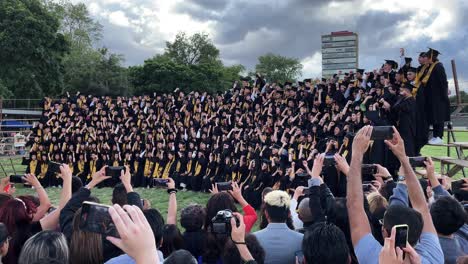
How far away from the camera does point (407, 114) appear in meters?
8.88

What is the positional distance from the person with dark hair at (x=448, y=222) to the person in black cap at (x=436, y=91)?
647 centimetres

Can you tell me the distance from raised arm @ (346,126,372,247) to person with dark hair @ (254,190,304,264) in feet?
2.49

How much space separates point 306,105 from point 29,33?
21.5 meters

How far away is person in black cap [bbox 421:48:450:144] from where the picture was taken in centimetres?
860

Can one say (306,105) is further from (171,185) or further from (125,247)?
(125,247)

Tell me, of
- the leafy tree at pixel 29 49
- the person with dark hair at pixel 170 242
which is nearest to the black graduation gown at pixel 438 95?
the person with dark hair at pixel 170 242

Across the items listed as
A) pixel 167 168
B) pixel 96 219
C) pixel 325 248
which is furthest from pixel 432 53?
pixel 167 168

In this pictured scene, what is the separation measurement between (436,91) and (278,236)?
688 centimetres

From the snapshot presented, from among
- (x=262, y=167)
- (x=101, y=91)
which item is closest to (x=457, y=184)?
(x=262, y=167)

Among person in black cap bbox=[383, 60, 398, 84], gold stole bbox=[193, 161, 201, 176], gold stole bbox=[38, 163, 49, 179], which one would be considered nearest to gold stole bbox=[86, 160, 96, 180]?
gold stole bbox=[38, 163, 49, 179]

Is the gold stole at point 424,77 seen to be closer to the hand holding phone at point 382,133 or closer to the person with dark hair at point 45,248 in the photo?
the hand holding phone at point 382,133

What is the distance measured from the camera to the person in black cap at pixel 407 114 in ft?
28.9

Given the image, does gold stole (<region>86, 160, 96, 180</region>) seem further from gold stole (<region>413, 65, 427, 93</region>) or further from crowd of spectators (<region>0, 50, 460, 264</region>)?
gold stole (<region>413, 65, 427, 93</region>)

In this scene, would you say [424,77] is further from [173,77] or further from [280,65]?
[280,65]
